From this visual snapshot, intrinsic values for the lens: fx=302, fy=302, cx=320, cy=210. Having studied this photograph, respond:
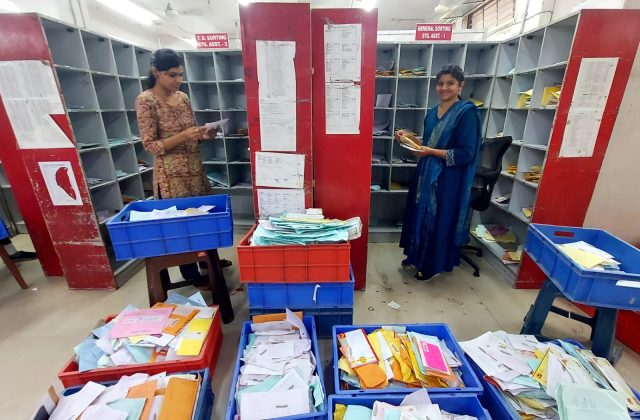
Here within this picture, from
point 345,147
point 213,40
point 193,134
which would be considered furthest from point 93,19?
point 345,147

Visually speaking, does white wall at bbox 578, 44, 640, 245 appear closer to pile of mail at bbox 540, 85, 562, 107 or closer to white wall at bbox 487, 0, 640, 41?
pile of mail at bbox 540, 85, 562, 107

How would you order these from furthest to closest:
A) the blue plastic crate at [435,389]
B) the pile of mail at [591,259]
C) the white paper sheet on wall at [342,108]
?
the white paper sheet on wall at [342,108] → the pile of mail at [591,259] → the blue plastic crate at [435,389]

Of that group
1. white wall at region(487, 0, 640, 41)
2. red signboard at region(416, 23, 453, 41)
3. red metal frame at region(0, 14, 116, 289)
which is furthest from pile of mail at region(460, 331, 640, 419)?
red signboard at region(416, 23, 453, 41)

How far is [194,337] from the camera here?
5.35 ft

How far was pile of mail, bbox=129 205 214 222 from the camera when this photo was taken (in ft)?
5.47

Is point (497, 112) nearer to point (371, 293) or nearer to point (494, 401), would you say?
point (371, 293)

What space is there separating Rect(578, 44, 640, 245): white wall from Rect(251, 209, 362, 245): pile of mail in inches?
74.5

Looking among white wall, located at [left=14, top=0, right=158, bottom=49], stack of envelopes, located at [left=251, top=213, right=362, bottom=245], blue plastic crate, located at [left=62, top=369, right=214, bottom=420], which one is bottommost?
blue plastic crate, located at [left=62, top=369, right=214, bottom=420]

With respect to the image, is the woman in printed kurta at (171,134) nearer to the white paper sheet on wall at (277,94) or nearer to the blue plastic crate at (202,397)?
→ the white paper sheet on wall at (277,94)

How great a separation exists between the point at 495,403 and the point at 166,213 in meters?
1.90

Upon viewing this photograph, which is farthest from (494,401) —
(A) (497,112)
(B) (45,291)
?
(B) (45,291)

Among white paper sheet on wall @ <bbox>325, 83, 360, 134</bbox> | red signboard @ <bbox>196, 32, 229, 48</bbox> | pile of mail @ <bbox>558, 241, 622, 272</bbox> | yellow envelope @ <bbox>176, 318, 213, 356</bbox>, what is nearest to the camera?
pile of mail @ <bbox>558, 241, 622, 272</bbox>

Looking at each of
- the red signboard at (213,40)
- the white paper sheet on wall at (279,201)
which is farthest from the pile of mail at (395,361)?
the red signboard at (213,40)

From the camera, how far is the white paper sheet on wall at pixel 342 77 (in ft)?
5.92
